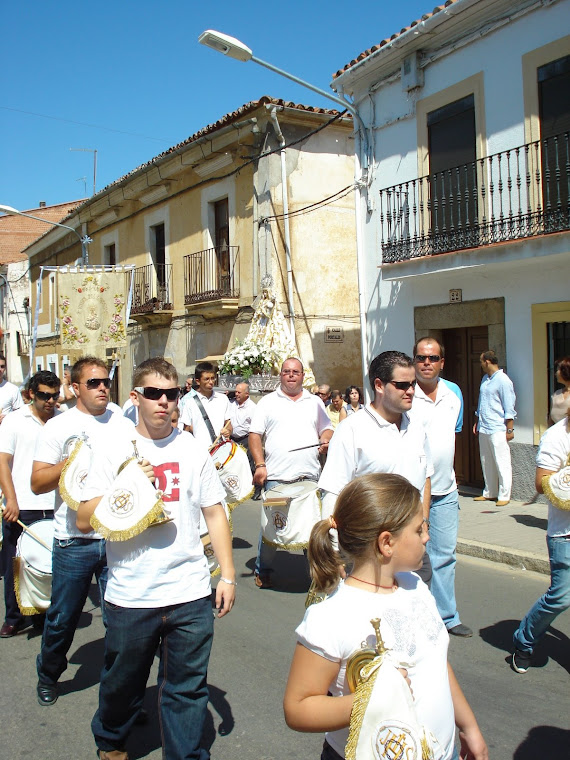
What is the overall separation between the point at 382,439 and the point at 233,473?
3155 millimetres

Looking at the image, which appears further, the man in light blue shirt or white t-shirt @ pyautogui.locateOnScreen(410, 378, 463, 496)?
the man in light blue shirt

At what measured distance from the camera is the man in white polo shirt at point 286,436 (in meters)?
6.27

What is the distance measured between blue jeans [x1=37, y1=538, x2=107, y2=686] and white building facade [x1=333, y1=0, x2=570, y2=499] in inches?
283

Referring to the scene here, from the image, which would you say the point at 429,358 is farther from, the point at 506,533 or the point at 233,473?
A: the point at 506,533

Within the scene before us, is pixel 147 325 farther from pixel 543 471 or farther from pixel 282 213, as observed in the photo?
pixel 543 471

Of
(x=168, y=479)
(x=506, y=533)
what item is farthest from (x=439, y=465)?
(x=506, y=533)

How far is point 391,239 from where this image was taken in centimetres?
1209

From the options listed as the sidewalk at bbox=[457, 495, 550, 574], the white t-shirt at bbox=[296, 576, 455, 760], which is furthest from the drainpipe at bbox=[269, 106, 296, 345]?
the white t-shirt at bbox=[296, 576, 455, 760]

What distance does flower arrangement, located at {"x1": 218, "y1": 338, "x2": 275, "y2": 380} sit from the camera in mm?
13859

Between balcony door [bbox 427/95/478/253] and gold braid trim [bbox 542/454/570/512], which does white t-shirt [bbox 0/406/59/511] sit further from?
balcony door [bbox 427/95/478/253]

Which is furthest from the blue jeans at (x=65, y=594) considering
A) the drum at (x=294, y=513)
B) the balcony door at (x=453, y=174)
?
the balcony door at (x=453, y=174)

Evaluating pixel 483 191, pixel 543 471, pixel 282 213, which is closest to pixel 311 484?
pixel 543 471

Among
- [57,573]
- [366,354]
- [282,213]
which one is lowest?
[57,573]

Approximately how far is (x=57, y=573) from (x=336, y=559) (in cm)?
244
